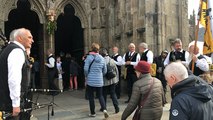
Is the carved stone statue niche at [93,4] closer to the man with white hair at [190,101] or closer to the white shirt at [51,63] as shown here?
the white shirt at [51,63]

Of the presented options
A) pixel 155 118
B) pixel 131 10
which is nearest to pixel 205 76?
pixel 155 118

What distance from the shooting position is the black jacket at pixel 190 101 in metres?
2.70

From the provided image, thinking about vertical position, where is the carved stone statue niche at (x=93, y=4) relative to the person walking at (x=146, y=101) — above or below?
above

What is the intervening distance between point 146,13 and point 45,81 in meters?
5.05

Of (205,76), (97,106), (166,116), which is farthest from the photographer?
(97,106)

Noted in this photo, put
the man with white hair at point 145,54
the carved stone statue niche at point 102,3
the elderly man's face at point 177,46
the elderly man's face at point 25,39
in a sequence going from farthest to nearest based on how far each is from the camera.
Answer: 1. the carved stone statue niche at point 102,3
2. the man with white hair at point 145,54
3. the elderly man's face at point 177,46
4. the elderly man's face at point 25,39

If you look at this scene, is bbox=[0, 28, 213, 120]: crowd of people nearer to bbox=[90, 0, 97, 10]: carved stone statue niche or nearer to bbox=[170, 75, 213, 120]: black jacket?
bbox=[170, 75, 213, 120]: black jacket

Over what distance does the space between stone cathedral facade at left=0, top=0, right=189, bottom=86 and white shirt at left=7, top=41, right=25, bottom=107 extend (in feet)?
22.5

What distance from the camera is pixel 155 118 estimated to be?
4652 mm

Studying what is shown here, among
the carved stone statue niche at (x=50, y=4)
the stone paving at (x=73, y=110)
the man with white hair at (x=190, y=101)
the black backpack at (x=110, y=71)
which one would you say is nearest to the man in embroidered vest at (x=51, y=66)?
the stone paving at (x=73, y=110)

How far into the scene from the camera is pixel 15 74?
14.3 feet

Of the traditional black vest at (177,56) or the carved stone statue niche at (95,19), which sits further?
the carved stone statue niche at (95,19)

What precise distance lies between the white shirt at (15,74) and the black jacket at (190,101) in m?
2.33

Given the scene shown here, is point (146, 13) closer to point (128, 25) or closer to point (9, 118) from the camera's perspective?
point (128, 25)
